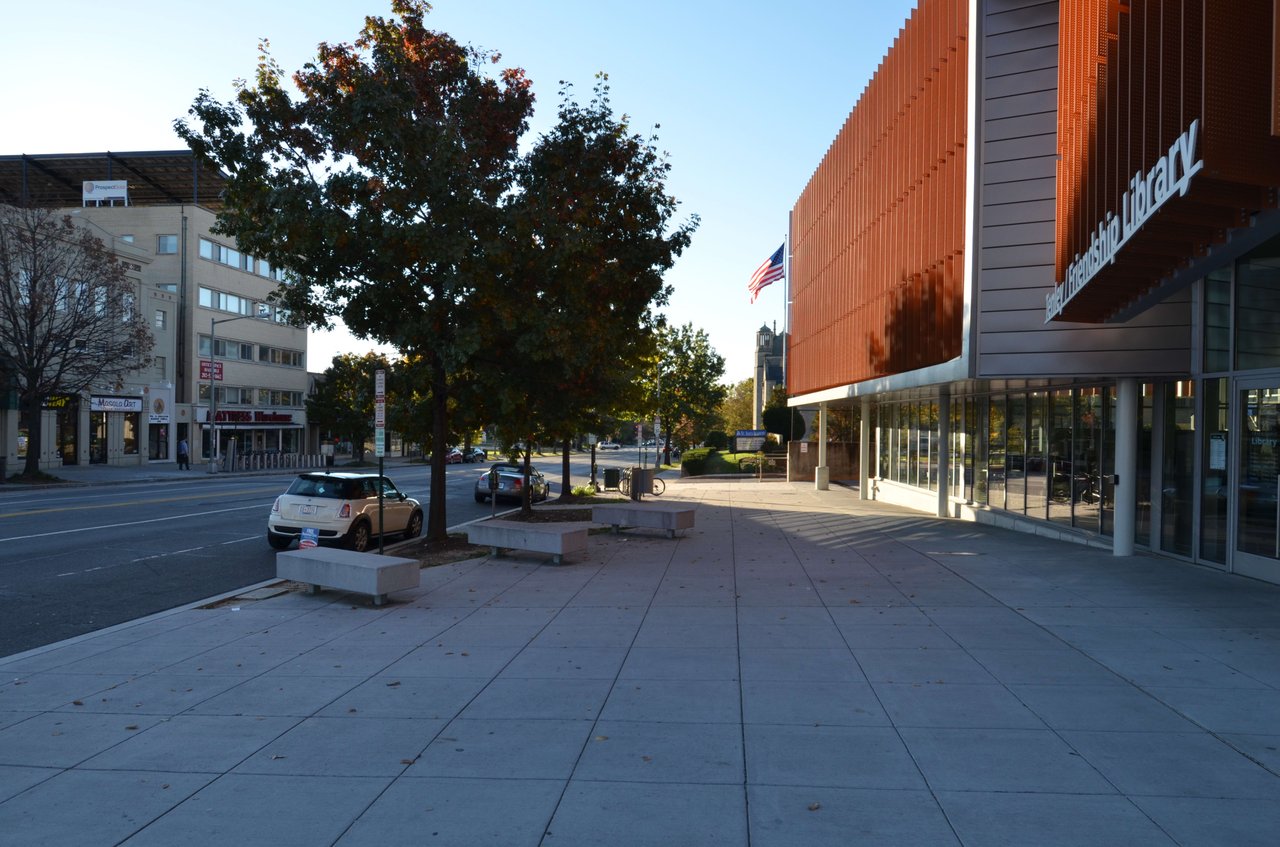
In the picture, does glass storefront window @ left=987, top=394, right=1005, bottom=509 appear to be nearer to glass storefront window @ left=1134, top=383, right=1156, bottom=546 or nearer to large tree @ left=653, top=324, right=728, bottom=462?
glass storefront window @ left=1134, top=383, right=1156, bottom=546

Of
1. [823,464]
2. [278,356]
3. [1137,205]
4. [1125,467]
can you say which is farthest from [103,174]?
[1137,205]

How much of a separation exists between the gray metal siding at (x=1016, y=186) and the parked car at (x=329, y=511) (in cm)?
1131

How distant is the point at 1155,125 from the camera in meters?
9.22

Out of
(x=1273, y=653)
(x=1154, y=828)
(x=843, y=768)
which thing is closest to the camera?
(x=1154, y=828)

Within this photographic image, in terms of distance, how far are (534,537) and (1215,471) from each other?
10151 mm

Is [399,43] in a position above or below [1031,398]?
above

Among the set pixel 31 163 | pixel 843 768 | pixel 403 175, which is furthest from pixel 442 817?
pixel 31 163

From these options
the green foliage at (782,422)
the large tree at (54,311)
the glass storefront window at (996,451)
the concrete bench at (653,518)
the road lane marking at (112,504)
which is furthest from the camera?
the green foliage at (782,422)

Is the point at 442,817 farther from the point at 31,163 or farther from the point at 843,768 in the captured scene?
the point at 31,163

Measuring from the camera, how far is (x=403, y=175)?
14.6 meters

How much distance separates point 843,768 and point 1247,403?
10.4m

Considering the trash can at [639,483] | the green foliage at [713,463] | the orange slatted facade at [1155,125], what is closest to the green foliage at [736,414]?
the green foliage at [713,463]

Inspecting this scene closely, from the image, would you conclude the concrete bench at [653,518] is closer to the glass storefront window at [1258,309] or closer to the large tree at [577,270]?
the large tree at [577,270]

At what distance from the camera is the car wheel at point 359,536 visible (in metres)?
16.3
